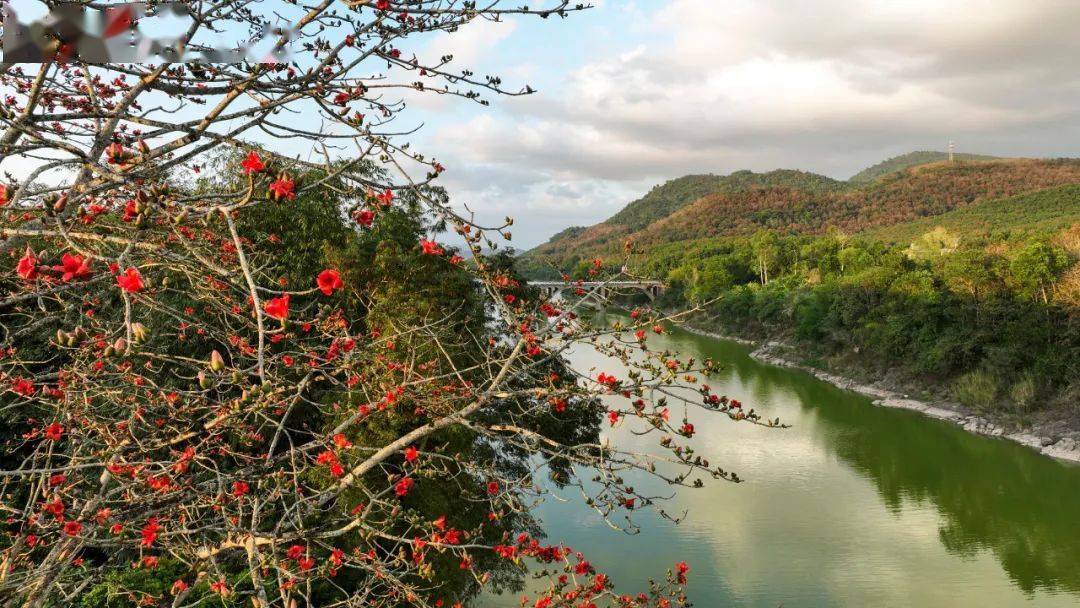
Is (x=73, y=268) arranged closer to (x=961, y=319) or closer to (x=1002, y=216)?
(x=961, y=319)

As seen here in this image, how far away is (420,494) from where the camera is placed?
19.3 ft

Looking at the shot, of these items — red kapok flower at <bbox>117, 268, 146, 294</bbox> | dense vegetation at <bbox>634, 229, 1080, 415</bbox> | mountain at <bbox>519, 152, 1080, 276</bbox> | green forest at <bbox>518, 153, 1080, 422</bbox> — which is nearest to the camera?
red kapok flower at <bbox>117, 268, 146, 294</bbox>

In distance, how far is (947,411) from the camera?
16.3 metres

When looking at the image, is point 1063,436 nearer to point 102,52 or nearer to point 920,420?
point 920,420

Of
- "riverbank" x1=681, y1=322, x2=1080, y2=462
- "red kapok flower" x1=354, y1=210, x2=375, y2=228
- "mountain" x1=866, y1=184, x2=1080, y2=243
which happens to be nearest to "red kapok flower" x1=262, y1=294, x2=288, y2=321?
"red kapok flower" x1=354, y1=210, x2=375, y2=228

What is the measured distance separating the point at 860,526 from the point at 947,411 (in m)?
7.82

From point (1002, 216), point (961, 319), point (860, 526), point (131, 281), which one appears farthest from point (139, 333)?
point (1002, 216)

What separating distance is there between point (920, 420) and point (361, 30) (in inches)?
685

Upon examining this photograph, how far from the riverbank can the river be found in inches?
15.2

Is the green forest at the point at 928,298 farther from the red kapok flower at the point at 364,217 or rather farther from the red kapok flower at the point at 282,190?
the red kapok flower at the point at 282,190

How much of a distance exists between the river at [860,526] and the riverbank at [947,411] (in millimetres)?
387

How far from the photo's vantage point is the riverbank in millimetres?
13359

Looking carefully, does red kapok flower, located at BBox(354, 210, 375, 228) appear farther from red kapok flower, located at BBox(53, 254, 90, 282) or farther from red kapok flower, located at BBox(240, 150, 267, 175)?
red kapok flower, located at BBox(53, 254, 90, 282)

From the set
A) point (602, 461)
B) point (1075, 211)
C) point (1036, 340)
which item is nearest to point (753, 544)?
point (602, 461)
